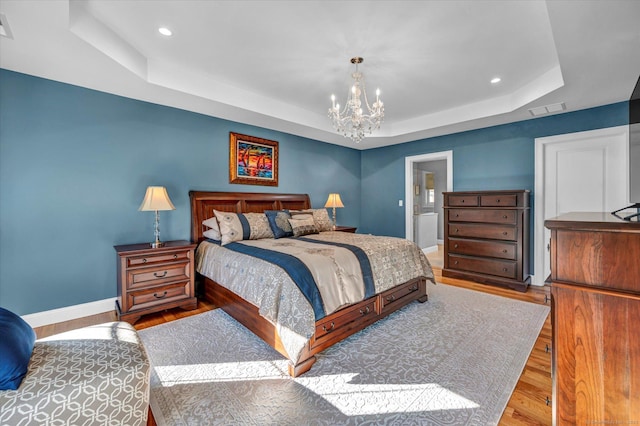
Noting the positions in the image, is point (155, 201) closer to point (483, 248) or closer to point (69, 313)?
point (69, 313)

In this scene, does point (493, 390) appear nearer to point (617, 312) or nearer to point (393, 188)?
point (617, 312)

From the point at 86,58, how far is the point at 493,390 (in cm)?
412

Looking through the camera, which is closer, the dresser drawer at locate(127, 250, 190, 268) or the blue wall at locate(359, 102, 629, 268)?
the dresser drawer at locate(127, 250, 190, 268)

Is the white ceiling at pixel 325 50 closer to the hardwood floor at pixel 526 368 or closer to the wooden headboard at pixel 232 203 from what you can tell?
the wooden headboard at pixel 232 203

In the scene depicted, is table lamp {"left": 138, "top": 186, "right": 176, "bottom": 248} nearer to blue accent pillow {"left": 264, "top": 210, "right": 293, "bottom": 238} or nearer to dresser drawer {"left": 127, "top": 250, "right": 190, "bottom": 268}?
dresser drawer {"left": 127, "top": 250, "right": 190, "bottom": 268}

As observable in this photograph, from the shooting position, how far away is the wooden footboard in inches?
84.3

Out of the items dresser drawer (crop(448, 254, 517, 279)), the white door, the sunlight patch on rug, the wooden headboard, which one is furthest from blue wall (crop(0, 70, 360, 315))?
the white door

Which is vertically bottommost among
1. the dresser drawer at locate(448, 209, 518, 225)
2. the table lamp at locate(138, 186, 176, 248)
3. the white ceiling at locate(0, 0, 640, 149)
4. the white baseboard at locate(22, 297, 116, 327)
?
the white baseboard at locate(22, 297, 116, 327)

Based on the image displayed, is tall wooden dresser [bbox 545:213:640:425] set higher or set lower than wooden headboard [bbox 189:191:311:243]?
lower

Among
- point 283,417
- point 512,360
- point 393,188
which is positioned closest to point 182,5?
point 283,417

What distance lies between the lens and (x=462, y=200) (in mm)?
4371

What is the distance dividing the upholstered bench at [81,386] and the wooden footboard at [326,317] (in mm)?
992

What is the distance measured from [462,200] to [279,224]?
290cm

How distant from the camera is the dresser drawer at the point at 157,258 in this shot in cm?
285
